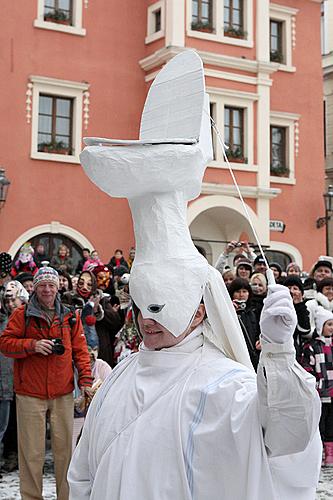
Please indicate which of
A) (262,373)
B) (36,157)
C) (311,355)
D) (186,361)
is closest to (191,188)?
(186,361)

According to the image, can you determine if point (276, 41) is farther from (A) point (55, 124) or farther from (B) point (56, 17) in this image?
(A) point (55, 124)

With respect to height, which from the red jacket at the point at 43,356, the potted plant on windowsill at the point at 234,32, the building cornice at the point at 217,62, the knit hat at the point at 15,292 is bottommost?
the red jacket at the point at 43,356

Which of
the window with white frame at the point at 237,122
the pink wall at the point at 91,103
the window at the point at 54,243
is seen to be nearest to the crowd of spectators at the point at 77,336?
the window at the point at 54,243

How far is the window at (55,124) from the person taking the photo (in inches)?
720

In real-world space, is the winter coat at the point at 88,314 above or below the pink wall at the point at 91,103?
below

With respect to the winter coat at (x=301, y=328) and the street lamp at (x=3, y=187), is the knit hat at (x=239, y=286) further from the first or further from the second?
the street lamp at (x=3, y=187)

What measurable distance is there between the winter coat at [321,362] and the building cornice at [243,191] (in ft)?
35.3

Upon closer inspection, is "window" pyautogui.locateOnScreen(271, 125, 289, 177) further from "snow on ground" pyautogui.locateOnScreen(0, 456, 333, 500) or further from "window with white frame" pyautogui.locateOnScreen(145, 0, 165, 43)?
"snow on ground" pyautogui.locateOnScreen(0, 456, 333, 500)

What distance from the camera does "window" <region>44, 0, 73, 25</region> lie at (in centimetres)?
1850

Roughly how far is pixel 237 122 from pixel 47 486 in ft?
47.9

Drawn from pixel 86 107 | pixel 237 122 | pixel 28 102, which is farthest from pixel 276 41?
pixel 28 102

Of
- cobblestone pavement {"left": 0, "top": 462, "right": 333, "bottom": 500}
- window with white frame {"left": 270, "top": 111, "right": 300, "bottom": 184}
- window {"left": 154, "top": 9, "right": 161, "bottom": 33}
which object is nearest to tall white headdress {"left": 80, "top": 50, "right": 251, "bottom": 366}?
cobblestone pavement {"left": 0, "top": 462, "right": 333, "bottom": 500}

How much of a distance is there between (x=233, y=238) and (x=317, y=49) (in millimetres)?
6329

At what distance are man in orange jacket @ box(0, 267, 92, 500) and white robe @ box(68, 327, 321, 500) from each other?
9.78 feet
